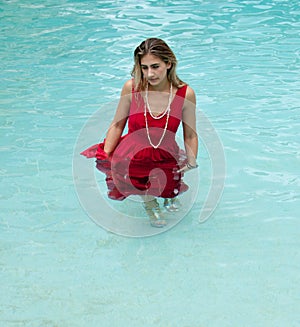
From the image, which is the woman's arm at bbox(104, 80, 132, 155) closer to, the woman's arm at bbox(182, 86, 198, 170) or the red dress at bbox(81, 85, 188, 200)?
the red dress at bbox(81, 85, 188, 200)

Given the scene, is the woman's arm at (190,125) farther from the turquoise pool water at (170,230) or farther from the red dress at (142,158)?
the turquoise pool water at (170,230)

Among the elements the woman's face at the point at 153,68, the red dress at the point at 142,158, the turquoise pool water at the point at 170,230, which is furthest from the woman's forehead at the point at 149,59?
the turquoise pool water at the point at 170,230

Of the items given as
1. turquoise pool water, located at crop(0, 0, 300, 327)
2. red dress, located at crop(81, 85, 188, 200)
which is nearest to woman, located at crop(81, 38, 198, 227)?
red dress, located at crop(81, 85, 188, 200)

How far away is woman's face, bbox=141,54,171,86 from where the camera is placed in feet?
10.2

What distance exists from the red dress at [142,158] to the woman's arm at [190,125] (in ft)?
0.12

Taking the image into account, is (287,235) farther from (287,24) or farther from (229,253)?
(287,24)

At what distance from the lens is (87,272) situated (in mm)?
3135

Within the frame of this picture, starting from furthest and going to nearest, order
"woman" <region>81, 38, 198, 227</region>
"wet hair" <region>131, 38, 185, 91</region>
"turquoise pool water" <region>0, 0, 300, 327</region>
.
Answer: "woman" <region>81, 38, 198, 227</region>
"wet hair" <region>131, 38, 185, 91</region>
"turquoise pool water" <region>0, 0, 300, 327</region>

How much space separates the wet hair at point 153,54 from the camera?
10.1 ft

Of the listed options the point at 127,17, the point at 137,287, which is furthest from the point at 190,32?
the point at 137,287

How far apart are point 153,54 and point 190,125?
512 mm

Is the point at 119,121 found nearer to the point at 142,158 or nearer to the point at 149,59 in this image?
the point at 142,158

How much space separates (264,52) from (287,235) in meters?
3.78

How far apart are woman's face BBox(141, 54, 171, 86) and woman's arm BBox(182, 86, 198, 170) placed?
212 mm
